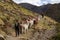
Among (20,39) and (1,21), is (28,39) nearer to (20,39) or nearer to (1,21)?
(20,39)

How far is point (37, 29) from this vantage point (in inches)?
1855

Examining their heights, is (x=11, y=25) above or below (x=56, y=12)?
above

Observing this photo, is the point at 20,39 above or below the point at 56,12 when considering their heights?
above

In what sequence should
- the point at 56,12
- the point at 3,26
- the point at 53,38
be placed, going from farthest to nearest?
1. the point at 56,12
2. the point at 3,26
3. the point at 53,38

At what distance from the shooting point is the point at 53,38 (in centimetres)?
3778

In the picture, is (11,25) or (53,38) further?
(11,25)

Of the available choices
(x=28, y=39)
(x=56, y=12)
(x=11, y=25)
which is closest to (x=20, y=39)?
(x=28, y=39)

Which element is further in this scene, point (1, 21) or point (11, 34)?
point (1, 21)

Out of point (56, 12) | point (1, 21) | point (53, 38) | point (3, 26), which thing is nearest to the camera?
point (53, 38)

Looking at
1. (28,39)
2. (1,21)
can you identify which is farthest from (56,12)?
(28,39)

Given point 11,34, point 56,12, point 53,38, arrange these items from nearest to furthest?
1. point 53,38
2. point 11,34
3. point 56,12

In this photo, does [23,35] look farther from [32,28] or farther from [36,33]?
[32,28]

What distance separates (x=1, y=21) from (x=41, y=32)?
8.94 m

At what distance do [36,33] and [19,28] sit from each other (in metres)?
2.96
